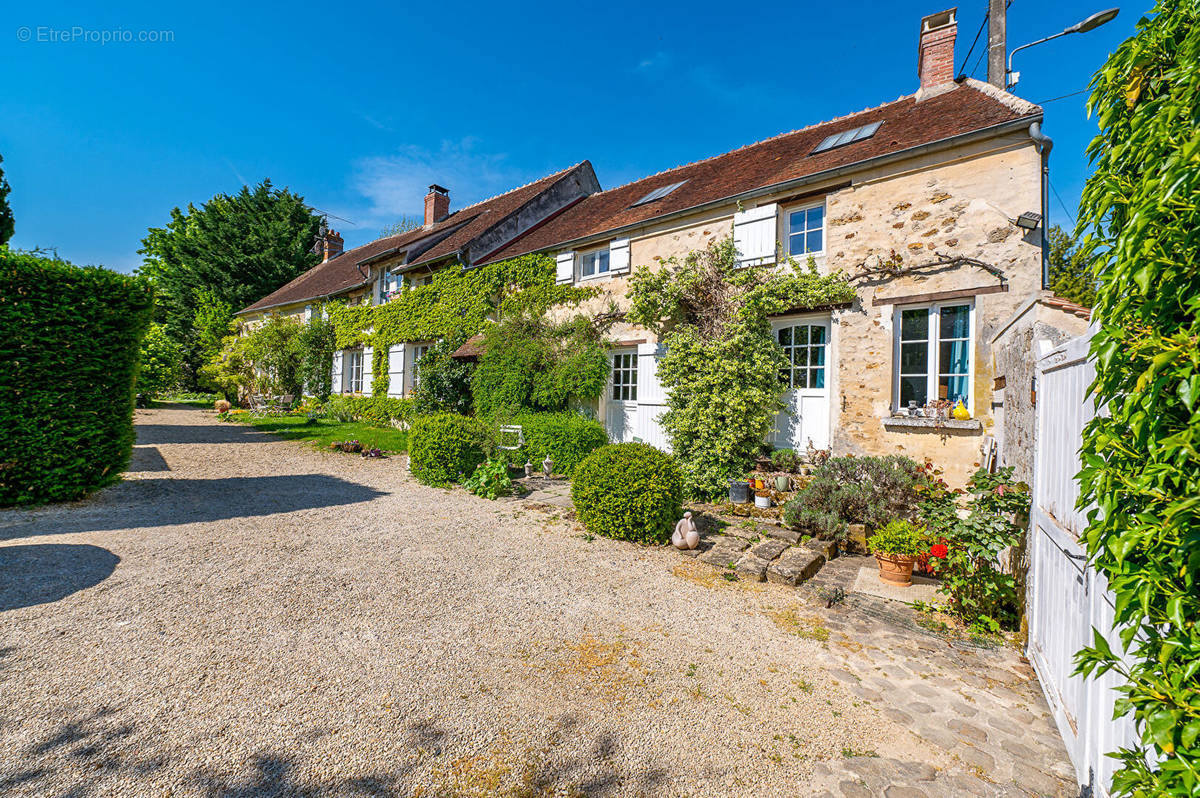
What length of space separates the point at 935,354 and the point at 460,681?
23.6ft

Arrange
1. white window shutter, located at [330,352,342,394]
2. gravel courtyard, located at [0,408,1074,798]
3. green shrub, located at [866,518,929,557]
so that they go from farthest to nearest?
white window shutter, located at [330,352,342,394] → green shrub, located at [866,518,929,557] → gravel courtyard, located at [0,408,1074,798]

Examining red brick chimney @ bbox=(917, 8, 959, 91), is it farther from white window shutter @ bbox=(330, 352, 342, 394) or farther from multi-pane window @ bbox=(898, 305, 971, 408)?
white window shutter @ bbox=(330, 352, 342, 394)

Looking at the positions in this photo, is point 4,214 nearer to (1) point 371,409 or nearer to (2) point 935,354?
(1) point 371,409

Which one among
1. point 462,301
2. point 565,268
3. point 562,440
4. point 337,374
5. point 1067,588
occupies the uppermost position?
point 565,268

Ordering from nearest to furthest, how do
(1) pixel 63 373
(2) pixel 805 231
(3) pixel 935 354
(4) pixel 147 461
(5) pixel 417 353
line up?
1. (1) pixel 63 373
2. (3) pixel 935 354
3. (2) pixel 805 231
4. (4) pixel 147 461
5. (5) pixel 417 353

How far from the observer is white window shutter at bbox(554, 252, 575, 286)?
1166cm

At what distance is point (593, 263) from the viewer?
1166 centimetres

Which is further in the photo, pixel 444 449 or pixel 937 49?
pixel 937 49

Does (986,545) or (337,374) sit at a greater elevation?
(337,374)

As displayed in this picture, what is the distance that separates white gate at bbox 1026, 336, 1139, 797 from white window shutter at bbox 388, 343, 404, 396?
15.3m

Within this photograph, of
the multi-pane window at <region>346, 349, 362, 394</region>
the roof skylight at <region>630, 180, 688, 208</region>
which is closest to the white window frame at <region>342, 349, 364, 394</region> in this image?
the multi-pane window at <region>346, 349, 362, 394</region>

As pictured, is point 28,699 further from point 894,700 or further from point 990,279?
point 990,279

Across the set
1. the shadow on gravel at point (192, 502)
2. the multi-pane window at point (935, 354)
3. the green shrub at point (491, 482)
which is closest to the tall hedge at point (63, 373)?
the shadow on gravel at point (192, 502)

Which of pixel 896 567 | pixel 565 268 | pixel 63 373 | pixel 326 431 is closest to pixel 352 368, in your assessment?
pixel 326 431
